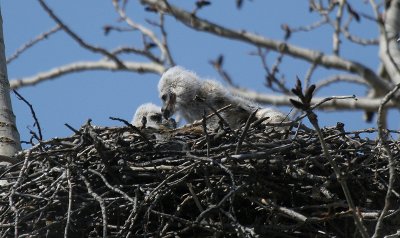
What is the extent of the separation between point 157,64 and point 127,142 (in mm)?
5982

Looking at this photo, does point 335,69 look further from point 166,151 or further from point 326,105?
point 166,151

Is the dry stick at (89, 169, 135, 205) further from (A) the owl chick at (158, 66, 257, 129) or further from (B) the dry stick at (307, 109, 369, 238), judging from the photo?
(A) the owl chick at (158, 66, 257, 129)

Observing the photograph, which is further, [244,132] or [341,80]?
[341,80]

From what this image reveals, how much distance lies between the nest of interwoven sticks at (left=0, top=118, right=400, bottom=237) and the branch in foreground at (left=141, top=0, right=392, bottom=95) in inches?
202

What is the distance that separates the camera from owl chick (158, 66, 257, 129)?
8.38 metres

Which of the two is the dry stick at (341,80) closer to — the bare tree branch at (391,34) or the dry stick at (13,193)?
the bare tree branch at (391,34)

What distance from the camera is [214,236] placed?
6031 millimetres

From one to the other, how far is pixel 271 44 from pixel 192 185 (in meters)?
6.13

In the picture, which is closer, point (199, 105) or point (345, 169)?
point (345, 169)

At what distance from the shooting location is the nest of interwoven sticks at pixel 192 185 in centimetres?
589

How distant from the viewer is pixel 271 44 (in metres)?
12.0

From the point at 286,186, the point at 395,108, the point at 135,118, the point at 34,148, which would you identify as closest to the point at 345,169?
the point at 286,186

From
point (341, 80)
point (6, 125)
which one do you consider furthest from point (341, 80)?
point (6, 125)

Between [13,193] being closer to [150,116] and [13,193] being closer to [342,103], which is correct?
[150,116]
